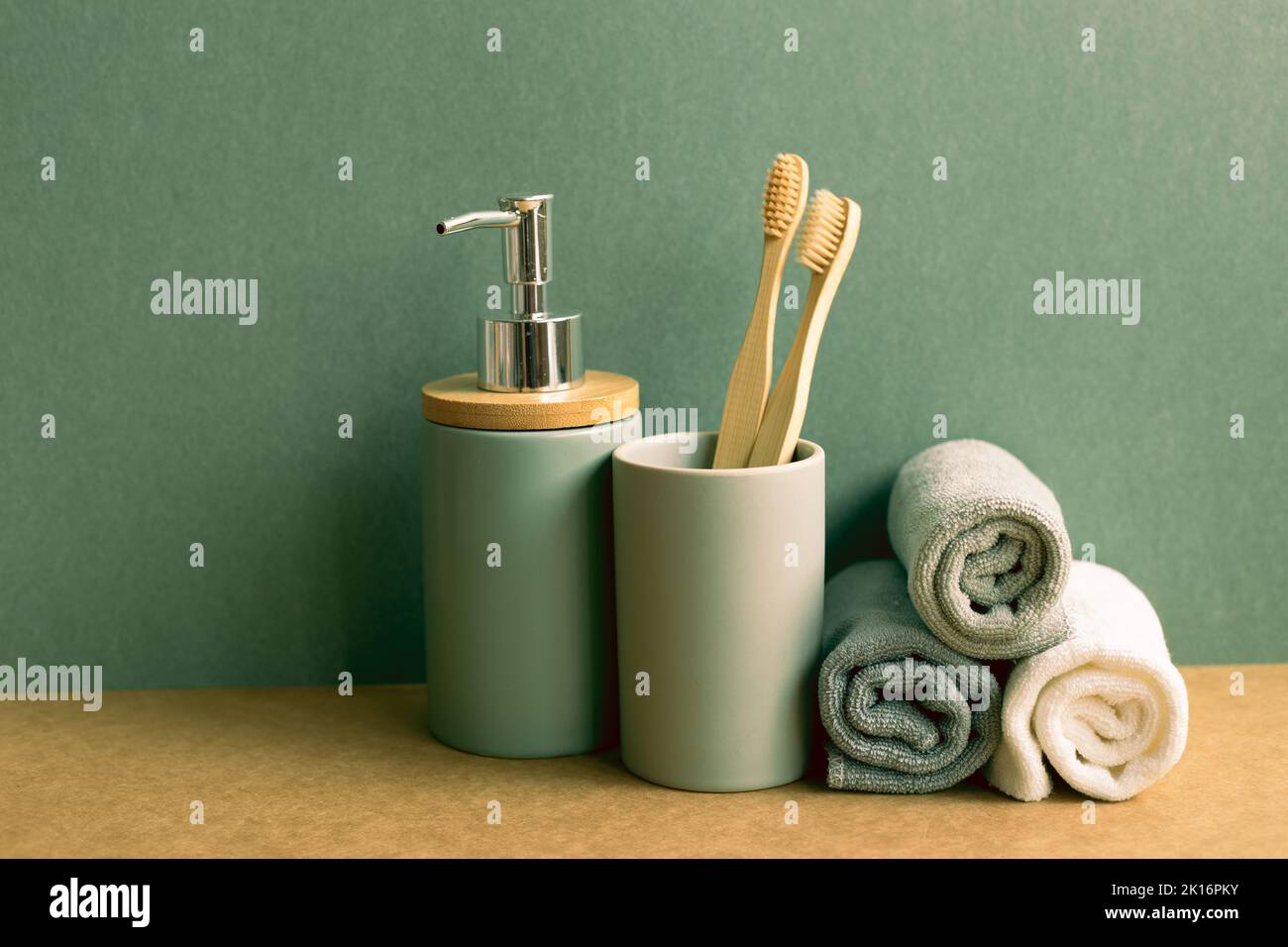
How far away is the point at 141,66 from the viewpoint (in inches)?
36.2

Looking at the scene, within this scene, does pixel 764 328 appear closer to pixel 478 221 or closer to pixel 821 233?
pixel 821 233

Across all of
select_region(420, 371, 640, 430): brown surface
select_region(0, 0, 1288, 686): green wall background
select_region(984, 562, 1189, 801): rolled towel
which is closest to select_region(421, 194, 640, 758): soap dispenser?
select_region(420, 371, 640, 430): brown surface

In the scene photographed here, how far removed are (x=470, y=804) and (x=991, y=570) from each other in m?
0.33

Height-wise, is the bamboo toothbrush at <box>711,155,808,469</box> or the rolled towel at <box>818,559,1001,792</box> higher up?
the bamboo toothbrush at <box>711,155,808,469</box>

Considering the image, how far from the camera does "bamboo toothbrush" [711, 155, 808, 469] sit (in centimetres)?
84

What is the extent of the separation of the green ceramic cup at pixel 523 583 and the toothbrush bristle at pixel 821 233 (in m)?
0.15

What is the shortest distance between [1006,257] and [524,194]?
34cm

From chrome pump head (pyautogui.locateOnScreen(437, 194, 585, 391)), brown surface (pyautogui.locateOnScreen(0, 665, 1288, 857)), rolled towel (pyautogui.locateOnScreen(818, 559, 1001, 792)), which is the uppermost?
chrome pump head (pyautogui.locateOnScreen(437, 194, 585, 391))

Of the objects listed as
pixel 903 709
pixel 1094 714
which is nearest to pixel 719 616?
pixel 903 709

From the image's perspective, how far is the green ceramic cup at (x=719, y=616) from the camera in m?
0.78

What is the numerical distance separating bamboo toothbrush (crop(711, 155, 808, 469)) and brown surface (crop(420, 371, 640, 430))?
0.07 m

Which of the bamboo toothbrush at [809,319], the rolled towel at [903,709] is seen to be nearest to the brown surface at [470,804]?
the rolled towel at [903,709]

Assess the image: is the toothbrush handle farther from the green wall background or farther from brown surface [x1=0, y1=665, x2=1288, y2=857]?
brown surface [x1=0, y1=665, x2=1288, y2=857]

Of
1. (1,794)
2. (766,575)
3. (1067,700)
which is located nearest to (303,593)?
(1,794)
